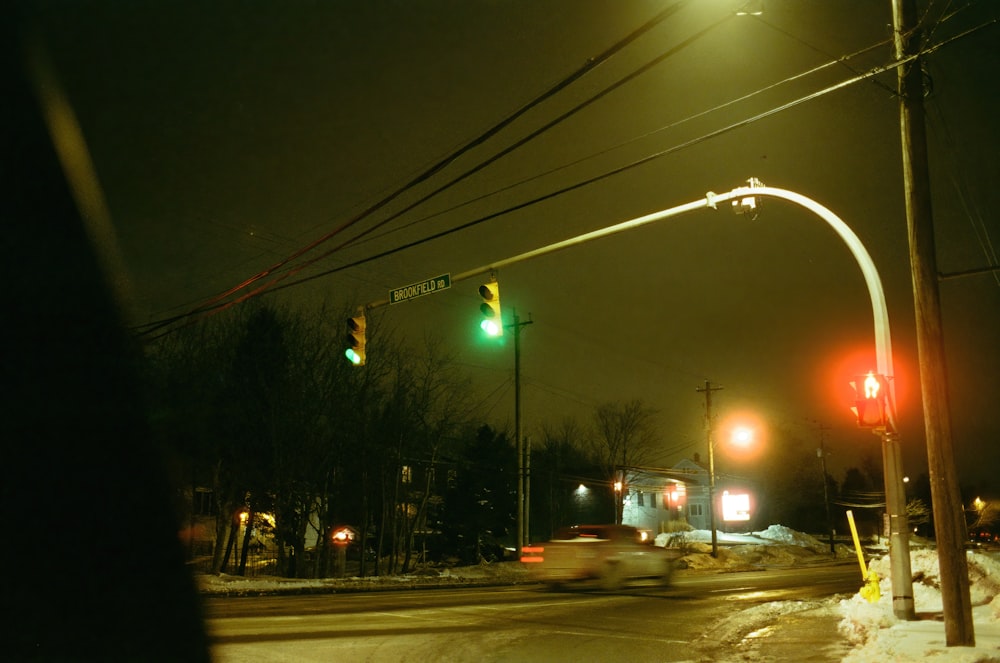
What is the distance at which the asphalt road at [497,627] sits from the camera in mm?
11055

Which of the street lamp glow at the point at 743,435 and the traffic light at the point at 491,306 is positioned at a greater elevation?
the traffic light at the point at 491,306

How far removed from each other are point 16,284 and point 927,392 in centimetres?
2427

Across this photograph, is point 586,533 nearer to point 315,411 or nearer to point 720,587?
point 720,587

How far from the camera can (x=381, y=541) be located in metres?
42.5

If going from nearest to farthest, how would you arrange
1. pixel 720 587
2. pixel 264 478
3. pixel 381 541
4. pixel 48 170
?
1. pixel 48 170
2. pixel 720 587
3. pixel 264 478
4. pixel 381 541

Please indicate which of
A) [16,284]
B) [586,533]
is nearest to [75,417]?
[16,284]

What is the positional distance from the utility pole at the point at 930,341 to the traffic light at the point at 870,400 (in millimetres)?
549

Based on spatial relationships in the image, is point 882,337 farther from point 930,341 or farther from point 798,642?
point 798,642

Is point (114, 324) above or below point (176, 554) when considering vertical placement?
above

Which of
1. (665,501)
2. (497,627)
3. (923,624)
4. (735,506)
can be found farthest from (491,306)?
(665,501)

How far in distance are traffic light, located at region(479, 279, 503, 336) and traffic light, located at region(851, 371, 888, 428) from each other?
5932 mm

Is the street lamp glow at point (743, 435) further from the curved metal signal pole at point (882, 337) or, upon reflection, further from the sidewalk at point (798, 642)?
the curved metal signal pole at point (882, 337)

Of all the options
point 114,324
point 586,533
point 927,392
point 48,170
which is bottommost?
point 586,533

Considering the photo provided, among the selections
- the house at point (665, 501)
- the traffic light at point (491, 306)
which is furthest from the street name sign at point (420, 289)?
the house at point (665, 501)
